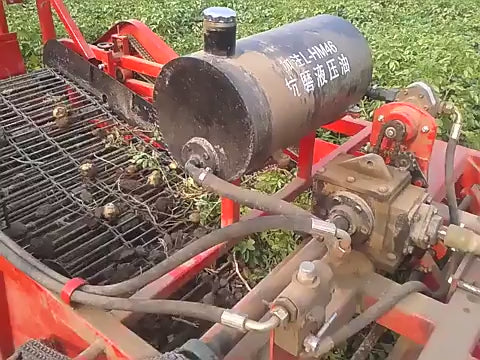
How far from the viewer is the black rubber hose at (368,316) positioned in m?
1.24

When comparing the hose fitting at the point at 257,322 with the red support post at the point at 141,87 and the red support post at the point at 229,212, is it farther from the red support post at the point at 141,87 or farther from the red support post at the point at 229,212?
the red support post at the point at 141,87

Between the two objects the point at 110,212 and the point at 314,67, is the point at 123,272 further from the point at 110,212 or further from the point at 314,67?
the point at 314,67

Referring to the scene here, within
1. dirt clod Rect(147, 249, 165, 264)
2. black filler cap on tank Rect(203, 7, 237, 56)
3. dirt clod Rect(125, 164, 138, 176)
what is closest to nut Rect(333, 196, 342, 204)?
black filler cap on tank Rect(203, 7, 237, 56)

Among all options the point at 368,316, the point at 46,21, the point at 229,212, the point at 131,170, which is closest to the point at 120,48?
the point at 46,21

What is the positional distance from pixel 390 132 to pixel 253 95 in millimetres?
502

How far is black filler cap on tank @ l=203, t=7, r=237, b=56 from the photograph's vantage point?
1.38m

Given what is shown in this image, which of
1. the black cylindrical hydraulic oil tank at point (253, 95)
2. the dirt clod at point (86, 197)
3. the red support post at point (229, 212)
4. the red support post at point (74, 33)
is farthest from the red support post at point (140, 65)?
the black cylindrical hydraulic oil tank at point (253, 95)

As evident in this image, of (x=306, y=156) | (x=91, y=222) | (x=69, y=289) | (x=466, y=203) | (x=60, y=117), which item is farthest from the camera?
(x=60, y=117)

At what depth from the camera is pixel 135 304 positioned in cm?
136

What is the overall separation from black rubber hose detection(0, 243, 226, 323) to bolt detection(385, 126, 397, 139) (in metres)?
0.73

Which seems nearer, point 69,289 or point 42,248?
point 69,289

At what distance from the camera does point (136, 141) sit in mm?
2707

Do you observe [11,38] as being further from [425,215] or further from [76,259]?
[425,215]

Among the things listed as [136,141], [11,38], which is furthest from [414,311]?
[11,38]
